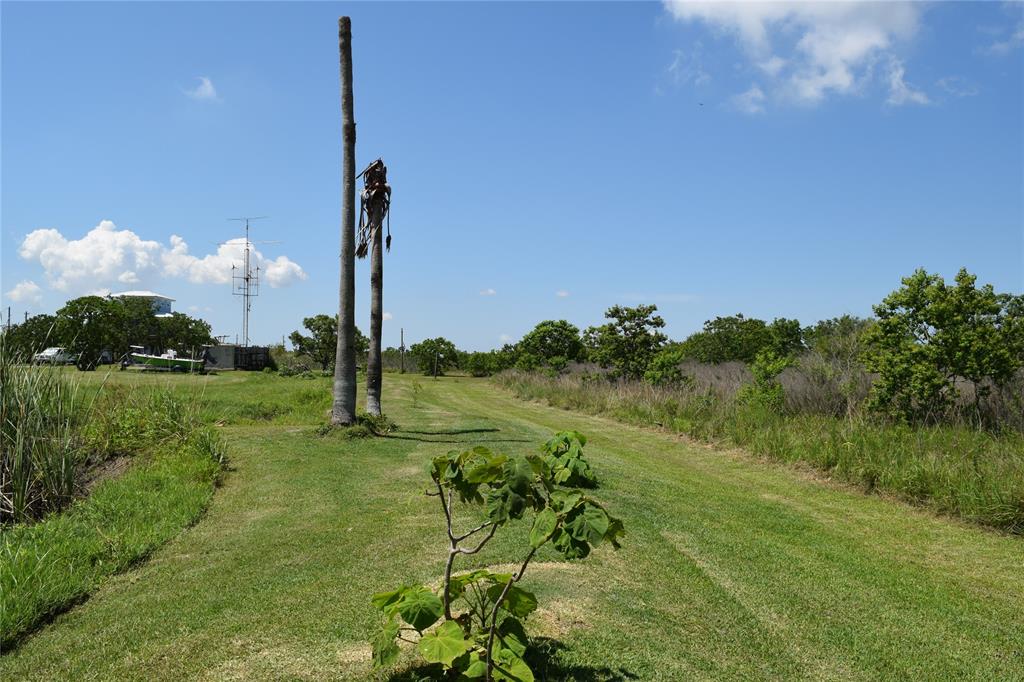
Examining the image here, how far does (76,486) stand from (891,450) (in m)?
9.83

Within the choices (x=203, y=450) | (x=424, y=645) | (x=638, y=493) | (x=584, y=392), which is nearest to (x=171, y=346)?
(x=584, y=392)

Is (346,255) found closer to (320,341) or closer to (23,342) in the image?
(23,342)

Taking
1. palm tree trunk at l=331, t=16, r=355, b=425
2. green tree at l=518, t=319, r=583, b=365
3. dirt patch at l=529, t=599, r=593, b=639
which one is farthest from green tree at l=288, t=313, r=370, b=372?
dirt patch at l=529, t=599, r=593, b=639

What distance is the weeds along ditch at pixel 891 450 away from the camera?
23.4ft

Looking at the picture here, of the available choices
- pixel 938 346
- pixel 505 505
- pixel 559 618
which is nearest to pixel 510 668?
pixel 505 505

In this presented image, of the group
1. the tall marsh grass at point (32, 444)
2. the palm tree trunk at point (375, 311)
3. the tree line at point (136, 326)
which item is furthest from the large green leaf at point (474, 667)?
the tree line at point (136, 326)

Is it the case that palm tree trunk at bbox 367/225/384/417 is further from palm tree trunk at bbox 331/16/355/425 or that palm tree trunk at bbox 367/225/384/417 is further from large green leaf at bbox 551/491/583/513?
large green leaf at bbox 551/491/583/513

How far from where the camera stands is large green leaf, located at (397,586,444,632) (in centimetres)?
257

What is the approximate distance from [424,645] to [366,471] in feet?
20.2

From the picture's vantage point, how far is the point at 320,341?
43.4 meters

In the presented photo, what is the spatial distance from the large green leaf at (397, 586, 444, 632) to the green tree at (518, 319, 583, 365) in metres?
30.4

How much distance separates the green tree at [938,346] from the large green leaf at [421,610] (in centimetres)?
955

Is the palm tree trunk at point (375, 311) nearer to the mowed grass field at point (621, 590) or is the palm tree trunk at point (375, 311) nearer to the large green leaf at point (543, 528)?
the mowed grass field at point (621, 590)

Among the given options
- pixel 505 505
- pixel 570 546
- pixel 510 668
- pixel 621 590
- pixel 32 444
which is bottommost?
pixel 621 590
